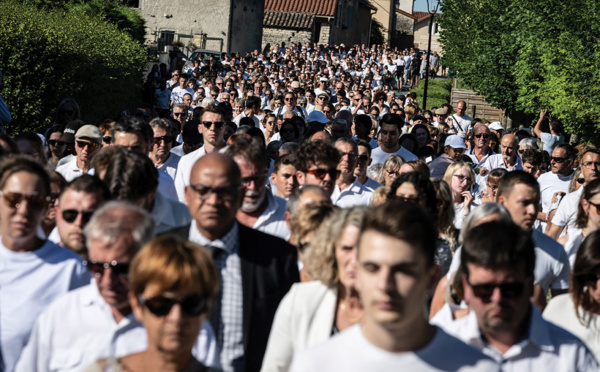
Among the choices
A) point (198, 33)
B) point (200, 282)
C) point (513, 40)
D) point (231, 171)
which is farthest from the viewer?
point (198, 33)

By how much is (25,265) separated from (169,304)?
1446mm

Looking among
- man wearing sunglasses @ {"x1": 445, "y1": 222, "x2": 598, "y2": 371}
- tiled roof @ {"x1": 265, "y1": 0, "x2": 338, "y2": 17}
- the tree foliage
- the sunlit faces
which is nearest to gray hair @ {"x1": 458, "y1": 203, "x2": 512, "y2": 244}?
man wearing sunglasses @ {"x1": 445, "y1": 222, "x2": 598, "y2": 371}

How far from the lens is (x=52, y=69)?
615 inches

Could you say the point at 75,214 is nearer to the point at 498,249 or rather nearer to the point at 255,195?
the point at 255,195

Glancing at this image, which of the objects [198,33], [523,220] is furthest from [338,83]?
[198,33]

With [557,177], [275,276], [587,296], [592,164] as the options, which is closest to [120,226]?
[275,276]

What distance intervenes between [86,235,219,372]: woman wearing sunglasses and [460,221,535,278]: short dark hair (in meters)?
1.20

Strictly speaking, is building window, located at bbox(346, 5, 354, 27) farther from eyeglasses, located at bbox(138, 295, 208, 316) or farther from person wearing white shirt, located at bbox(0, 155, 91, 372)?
eyeglasses, located at bbox(138, 295, 208, 316)

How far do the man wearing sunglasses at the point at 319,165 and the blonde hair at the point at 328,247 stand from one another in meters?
2.49

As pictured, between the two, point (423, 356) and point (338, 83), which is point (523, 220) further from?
point (338, 83)

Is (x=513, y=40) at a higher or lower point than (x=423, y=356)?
higher

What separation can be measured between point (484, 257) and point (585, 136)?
1624 cm

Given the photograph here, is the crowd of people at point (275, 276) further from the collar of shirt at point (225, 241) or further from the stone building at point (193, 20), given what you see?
the stone building at point (193, 20)

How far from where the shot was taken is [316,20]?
228 ft
